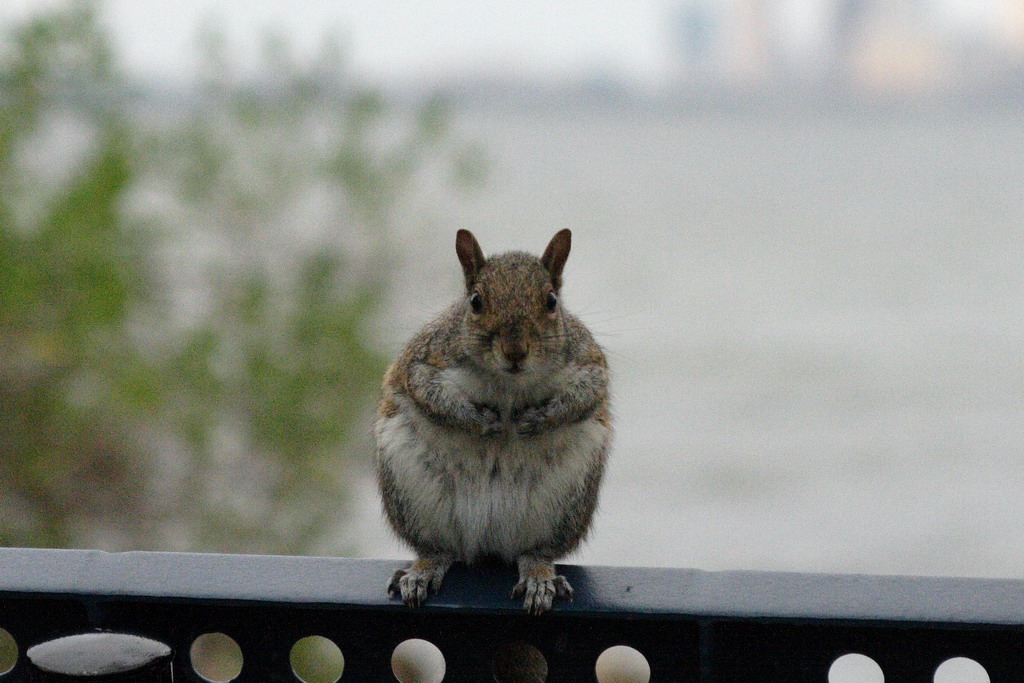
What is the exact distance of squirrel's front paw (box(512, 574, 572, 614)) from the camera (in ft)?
4.53

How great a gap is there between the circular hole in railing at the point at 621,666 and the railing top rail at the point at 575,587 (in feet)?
0.24

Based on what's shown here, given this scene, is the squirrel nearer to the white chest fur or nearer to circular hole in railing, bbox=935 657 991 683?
the white chest fur

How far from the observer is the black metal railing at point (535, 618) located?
1.29m

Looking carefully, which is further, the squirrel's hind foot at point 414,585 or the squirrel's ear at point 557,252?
the squirrel's ear at point 557,252

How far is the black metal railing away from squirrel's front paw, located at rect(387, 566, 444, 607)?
13mm

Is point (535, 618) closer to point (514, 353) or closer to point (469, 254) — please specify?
A: point (514, 353)

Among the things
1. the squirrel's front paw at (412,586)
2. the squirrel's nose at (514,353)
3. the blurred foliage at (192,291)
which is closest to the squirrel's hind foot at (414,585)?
the squirrel's front paw at (412,586)

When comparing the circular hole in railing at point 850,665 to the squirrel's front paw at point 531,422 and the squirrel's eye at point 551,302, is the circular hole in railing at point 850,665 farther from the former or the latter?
the squirrel's eye at point 551,302

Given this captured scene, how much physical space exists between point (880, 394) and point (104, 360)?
20.7 feet

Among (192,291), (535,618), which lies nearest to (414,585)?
(535,618)

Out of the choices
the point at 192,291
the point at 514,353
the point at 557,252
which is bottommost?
the point at 514,353

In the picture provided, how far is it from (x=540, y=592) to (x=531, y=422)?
0.38 meters

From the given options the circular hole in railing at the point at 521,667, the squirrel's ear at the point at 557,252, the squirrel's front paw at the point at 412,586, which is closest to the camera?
the squirrel's front paw at the point at 412,586

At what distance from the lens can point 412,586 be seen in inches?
55.4
